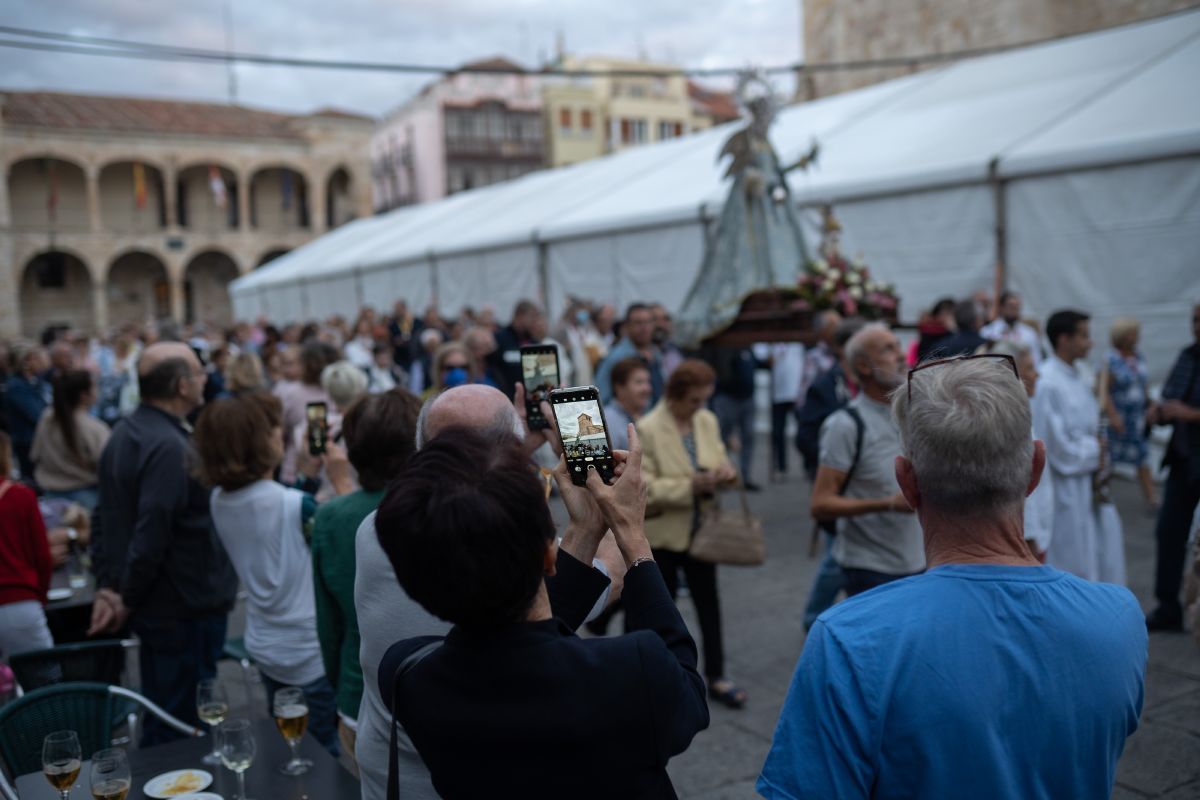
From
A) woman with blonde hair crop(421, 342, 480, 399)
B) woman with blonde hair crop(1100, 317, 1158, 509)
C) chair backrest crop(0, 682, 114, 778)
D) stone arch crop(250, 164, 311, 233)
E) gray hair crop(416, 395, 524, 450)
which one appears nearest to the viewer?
gray hair crop(416, 395, 524, 450)

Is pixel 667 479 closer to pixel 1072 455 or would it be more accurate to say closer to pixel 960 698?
pixel 1072 455

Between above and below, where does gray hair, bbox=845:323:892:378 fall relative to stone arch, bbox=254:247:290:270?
below

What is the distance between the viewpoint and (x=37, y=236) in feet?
133

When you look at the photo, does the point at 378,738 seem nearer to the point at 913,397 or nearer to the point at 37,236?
the point at 913,397

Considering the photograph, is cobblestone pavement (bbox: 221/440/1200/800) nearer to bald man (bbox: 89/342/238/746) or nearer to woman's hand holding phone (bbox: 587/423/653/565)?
bald man (bbox: 89/342/238/746)

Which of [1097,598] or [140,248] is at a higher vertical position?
[140,248]

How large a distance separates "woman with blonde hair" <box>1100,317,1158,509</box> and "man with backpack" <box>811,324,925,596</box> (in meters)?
4.57

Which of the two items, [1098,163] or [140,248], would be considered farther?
[140,248]

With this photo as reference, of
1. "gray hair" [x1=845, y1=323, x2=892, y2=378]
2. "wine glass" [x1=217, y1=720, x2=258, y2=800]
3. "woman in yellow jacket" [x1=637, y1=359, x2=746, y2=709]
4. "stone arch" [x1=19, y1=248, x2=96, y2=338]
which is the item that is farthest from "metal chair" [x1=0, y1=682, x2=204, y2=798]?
"stone arch" [x1=19, y1=248, x2=96, y2=338]

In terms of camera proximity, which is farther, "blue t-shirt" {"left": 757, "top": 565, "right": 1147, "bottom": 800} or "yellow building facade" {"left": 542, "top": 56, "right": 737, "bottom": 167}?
"yellow building facade" {"left": 542, "top": 56, "right": 737, "bottom": 167}

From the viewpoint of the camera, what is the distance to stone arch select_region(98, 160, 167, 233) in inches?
1716

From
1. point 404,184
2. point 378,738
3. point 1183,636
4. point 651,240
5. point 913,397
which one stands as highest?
point 404,184

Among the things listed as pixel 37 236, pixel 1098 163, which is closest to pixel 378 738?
pixel 1098 163

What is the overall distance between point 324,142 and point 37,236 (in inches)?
535
